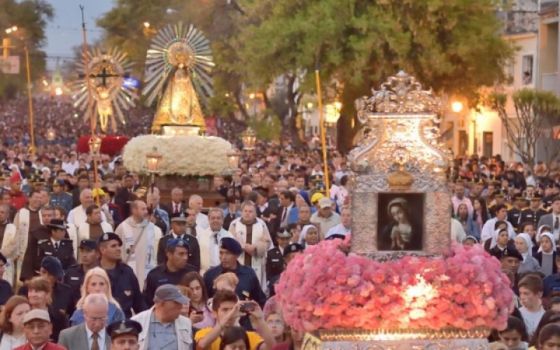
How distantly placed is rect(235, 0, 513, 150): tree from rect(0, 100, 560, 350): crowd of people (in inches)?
632

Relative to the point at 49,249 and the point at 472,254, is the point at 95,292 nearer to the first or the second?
the point at 472,254

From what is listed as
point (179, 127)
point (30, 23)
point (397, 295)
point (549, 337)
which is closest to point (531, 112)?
point (179, 127)

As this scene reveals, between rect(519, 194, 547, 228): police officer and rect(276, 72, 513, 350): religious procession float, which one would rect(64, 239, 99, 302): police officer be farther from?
rect(519, 194, 547, 228): police officer

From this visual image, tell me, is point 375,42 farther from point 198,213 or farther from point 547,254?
point 547,254

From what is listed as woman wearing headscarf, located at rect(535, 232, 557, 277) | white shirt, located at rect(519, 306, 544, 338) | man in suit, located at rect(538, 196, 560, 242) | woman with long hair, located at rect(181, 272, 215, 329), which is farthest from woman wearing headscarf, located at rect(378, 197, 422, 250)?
man in suit, located at rect(538, 196, 560, 242)

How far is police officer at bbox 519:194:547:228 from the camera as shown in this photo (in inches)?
907

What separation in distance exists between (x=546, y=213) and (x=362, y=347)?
14671mm

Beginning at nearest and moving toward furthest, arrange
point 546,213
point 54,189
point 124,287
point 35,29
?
point 124,287 → point 546,213 → point 54,189 → point 35,29

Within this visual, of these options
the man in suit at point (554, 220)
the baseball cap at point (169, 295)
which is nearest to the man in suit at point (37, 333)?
the baseball cap at point (169, 295)

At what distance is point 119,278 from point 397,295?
5628 millimetres

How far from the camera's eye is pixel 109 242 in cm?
1448

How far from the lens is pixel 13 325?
37.3 ft

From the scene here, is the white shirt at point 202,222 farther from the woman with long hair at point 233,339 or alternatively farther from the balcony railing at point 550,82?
the balcony railing at point 550,82

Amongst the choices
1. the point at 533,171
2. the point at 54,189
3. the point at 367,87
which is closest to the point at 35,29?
the point at 367,87
